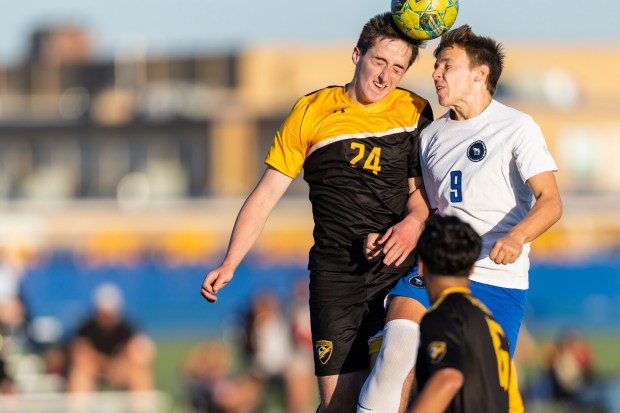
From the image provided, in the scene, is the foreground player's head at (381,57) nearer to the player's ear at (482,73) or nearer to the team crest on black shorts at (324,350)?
the player's ear at (482,73)

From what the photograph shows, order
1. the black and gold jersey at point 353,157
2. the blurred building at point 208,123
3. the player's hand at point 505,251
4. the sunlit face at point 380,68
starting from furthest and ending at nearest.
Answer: the blurred building at point 208,123
the black and gold jersey at point 353,157
the sunlit face at point 380,68
the player's hand at point 505,251

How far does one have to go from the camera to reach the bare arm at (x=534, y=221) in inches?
229

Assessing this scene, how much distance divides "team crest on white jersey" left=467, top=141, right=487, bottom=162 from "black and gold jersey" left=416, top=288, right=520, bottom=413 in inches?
49.2

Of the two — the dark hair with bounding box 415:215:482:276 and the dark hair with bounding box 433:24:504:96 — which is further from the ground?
the dark hair with bounding box 433:24:504:96

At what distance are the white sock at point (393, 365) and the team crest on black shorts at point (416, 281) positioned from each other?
23 cm

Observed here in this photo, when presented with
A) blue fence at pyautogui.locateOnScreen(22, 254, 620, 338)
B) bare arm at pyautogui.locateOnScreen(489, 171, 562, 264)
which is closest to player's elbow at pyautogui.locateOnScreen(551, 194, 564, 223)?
bare arm at pyautogui.locateOnScreen(489, 171, 562, 264)

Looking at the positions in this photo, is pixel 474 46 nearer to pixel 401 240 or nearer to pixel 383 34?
pixel 383 34

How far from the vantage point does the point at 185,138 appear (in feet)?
189

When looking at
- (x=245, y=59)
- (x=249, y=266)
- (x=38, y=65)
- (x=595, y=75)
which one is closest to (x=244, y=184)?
(x=245, y=59)

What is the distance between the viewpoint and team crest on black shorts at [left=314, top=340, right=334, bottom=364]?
22.7 feet

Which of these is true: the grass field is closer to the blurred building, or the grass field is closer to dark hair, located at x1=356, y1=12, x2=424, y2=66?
dark hair, located at x1=356, y1=12, x2=424, y2=66

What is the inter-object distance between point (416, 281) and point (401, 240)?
23 centimetres

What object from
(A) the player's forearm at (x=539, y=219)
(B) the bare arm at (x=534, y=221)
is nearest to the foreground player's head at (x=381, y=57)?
(B) the bare arm at (x=534, y=221)

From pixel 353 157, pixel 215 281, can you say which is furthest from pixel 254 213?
pixel 353 157
